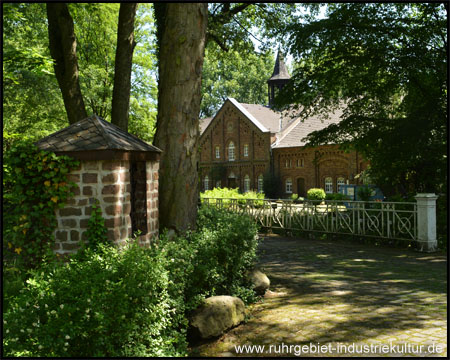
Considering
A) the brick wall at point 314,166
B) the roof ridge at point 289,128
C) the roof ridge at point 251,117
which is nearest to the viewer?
the brick wall at point 314,166

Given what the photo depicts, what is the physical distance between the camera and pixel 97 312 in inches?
153

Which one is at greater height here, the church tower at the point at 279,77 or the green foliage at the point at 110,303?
the church tower at the point at 279,77

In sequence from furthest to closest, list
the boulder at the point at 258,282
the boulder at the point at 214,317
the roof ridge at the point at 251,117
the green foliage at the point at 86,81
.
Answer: the roof ridge at the point at 251,117 → the green foliage at the point at 86,81 → the boulder at the point at 258,282 → the boulder at the point at 214,317

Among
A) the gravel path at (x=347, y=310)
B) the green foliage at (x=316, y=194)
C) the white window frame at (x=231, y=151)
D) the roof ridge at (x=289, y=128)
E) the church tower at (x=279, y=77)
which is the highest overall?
the church tower at (x=279, y=77)

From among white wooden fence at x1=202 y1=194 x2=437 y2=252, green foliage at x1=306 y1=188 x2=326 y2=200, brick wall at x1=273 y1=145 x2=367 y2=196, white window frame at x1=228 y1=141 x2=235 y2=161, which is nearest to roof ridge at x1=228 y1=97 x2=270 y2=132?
brick wall at x1=273 y1=145 x2=367 y2=196

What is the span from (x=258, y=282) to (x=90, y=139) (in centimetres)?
362

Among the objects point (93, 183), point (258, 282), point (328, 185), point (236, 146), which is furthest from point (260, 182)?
point (93, 183)

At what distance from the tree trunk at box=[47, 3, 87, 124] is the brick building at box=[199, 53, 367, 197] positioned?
26581 millimetres

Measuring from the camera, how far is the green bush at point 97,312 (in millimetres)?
3711

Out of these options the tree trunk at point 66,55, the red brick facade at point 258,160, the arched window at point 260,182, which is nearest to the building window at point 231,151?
the red brick facade at point 258,160

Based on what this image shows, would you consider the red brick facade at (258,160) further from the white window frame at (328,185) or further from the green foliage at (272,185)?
the green foliage at (272,185)

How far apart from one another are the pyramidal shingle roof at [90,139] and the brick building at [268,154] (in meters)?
29.6

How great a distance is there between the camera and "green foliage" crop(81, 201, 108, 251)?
582cm

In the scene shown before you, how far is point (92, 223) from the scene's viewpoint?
5.84 meters
